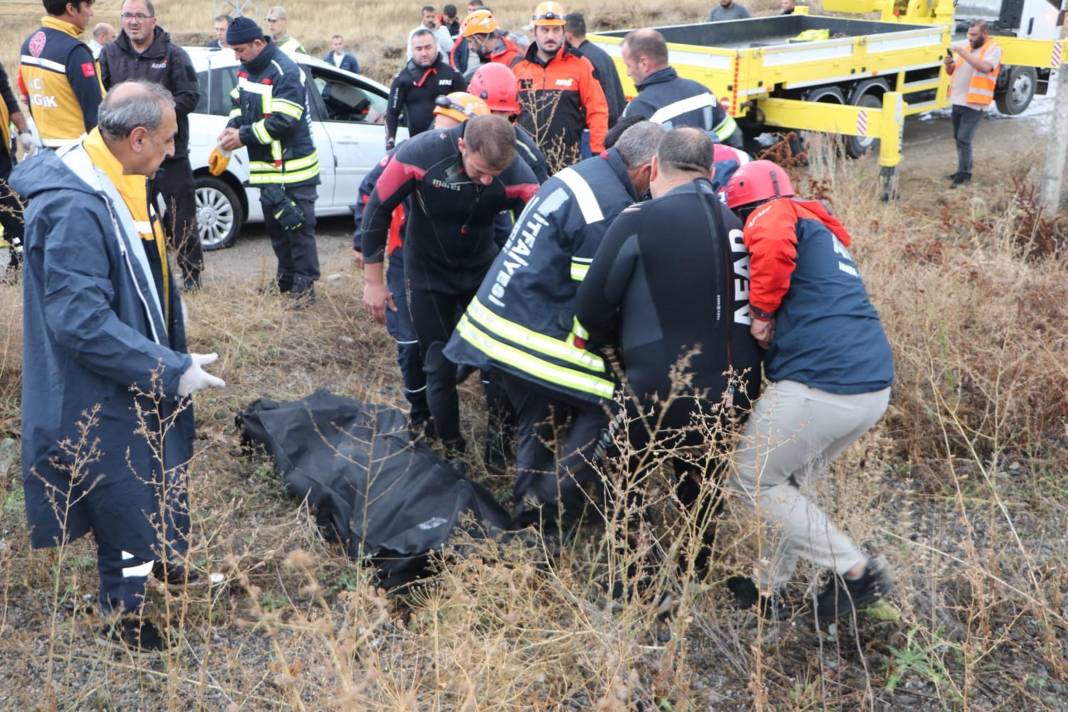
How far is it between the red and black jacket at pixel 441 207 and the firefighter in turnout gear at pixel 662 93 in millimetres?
2063

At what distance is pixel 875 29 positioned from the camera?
12.8 m

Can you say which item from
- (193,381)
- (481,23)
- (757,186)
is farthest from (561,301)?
(481,23)

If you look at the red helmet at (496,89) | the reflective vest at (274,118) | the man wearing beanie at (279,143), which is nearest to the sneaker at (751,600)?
the red helmet at (496,89)

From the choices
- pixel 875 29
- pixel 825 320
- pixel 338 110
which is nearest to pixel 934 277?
pixel 825 320

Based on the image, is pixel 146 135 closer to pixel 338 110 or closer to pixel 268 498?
pixel 268 498

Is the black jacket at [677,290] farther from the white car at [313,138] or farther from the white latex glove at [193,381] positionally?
the white car at [313,138]

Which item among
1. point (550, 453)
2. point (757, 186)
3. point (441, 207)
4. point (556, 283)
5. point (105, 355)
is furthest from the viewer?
point (441, 207)

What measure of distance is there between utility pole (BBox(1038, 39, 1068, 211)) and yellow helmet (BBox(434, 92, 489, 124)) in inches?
207

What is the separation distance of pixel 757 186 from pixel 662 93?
3106mm

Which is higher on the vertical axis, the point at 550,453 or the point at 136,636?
the point at 550,453

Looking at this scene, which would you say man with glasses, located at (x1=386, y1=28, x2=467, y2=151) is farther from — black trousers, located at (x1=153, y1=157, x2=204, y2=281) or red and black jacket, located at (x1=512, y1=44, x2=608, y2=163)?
black trousers, located at (x1=153, y1=157, x2=204, y2=281)

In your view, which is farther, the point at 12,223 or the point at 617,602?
the point at 12,223

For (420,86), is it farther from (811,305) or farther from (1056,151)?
(811,305)

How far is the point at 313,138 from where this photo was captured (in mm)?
8258
